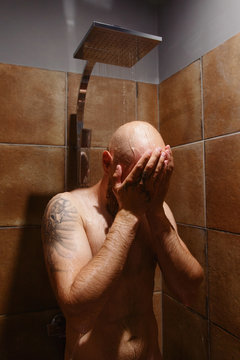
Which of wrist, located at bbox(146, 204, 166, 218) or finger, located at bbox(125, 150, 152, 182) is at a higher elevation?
finger, located at bbox(125, 150, 152, 182)

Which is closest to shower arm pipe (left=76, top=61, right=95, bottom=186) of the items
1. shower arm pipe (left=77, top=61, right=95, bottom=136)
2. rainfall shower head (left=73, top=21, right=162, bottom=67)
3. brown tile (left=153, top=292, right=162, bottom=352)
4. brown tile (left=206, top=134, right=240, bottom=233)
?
shower arm pipe (left=77, top=61, right=95, bottom=136)

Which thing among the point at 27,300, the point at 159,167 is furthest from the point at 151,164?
the point at 27,300

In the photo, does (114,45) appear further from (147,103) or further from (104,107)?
(147,103)

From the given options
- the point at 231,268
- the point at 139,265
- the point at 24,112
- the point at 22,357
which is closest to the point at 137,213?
the point at 139,265

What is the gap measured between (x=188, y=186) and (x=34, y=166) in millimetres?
582

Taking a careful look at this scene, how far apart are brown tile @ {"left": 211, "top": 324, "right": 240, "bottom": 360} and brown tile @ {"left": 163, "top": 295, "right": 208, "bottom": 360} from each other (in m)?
0.04

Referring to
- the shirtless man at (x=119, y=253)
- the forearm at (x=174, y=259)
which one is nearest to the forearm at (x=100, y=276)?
the shirtless man at (x=119, y=253)

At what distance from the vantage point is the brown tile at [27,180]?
1067mm

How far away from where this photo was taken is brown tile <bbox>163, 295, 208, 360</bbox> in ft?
3.42

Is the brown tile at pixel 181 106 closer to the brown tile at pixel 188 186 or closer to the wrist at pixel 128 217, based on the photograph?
the brown tile at pixel 188 186

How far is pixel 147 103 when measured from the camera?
1.23 m

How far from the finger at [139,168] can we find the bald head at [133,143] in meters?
0.04

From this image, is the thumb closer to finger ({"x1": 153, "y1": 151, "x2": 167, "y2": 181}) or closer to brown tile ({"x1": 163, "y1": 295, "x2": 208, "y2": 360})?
finger ({"x1": 153, "y1": 151, "x2": 167, "y2": 181})

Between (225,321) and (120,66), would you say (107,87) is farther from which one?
(225,321)
